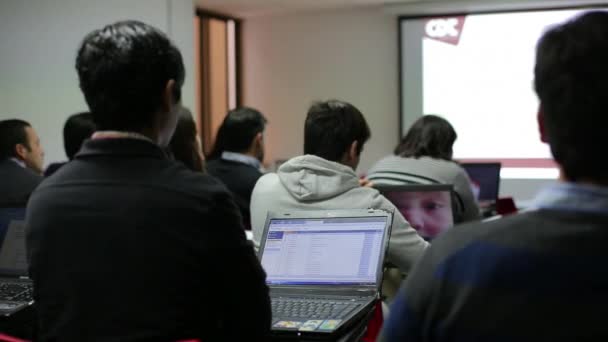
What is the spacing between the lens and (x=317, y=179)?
203 centimetres

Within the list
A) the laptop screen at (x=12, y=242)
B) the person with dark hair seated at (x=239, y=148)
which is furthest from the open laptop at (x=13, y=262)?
the person with dark hair seated at (x=239, y=148)

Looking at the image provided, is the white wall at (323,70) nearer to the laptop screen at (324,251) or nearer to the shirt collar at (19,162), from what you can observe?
the shirt collar at (19,162)

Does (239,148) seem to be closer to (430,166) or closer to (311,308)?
(430,166)

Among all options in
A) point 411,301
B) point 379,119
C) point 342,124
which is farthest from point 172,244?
point 379,119

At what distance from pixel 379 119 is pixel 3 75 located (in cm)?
299

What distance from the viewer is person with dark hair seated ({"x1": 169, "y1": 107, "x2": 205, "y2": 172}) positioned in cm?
272

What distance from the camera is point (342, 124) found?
2141 millimetres

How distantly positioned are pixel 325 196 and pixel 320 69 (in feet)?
14.6

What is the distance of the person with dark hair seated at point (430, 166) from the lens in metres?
3.04

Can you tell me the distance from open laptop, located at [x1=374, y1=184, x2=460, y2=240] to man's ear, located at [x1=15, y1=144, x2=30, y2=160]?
1848 mm

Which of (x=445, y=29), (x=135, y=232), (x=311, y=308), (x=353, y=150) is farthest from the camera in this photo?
(x=445, y=29)

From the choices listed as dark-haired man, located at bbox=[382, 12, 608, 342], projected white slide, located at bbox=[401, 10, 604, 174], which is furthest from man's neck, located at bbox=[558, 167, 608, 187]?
projected white slide, located at bbox=[401, 10, 604, 174]

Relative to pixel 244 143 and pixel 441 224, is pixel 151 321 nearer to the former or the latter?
pixel 441 224

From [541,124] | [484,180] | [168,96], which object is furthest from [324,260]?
[484,180]
